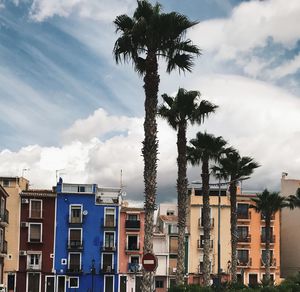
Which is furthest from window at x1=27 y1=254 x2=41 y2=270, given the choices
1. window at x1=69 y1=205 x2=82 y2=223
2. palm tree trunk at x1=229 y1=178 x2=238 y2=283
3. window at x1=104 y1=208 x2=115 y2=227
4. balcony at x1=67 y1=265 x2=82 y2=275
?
palm tree trunk at x1=229 y1=178 x2=238 y2=283

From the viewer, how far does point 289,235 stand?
93938 millimetres

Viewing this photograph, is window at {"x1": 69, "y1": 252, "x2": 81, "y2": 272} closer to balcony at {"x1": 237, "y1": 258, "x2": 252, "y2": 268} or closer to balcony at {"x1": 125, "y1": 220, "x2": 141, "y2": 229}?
balcony at {"x1": 125, "y1": 220, "x2": 141, "y2": 229}

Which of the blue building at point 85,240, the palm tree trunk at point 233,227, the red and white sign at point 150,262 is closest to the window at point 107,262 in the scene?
the blue building at point 85,240

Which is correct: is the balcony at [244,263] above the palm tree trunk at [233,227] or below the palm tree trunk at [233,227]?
below

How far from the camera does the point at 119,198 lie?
8131cm

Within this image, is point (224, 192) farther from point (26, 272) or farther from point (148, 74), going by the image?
point (148, 74)

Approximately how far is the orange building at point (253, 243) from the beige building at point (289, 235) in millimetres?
7867

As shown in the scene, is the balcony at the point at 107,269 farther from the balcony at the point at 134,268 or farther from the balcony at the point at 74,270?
the balcony at the point at 74,270

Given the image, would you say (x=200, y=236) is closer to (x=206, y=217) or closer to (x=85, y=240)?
(x=85, y=240)

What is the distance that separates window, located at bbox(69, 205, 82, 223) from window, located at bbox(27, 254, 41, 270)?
6172 millimetres

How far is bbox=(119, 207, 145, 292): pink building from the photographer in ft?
262

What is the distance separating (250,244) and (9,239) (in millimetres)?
31578

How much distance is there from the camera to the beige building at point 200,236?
272 feet

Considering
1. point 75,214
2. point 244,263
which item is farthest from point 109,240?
point 244,263
